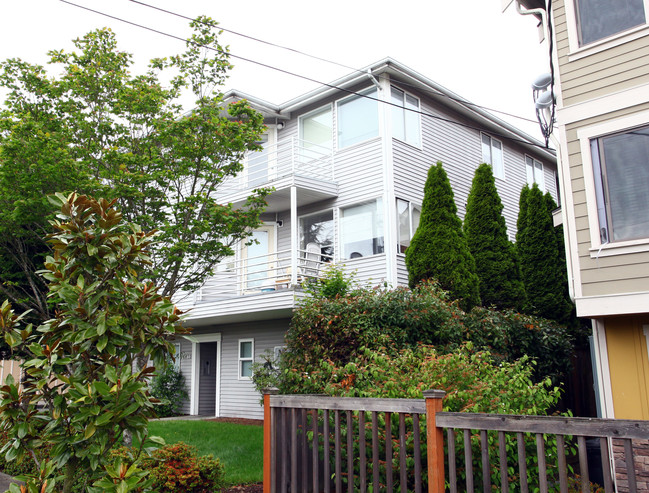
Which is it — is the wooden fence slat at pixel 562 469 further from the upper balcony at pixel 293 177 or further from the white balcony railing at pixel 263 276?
the upper balcony at pixel 293 177

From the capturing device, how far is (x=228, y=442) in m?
10.8

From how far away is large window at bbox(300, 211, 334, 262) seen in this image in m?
15.9

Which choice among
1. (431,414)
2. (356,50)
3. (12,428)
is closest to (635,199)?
(431,414)

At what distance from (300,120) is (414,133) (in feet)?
11.8

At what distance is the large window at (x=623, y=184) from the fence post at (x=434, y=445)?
4.80 meters

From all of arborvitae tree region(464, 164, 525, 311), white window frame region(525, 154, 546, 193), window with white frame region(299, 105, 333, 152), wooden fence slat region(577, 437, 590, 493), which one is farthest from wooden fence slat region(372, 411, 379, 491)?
white window frame region(525, 154, 546, 193)

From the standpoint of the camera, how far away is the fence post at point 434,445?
4293 mm

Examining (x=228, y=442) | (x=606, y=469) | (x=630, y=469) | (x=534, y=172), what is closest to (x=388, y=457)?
(x=606, y=469)

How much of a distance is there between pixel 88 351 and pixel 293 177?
1065 centimetres

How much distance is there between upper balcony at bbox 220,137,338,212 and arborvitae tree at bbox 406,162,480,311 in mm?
3266

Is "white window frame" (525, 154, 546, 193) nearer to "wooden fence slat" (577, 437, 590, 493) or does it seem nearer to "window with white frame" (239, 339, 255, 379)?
"window with white frame" (239, 339, 255, 379)

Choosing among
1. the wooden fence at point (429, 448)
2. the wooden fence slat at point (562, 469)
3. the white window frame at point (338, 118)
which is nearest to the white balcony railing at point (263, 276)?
the white window frame at point (338, 118)

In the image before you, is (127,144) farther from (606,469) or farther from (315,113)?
(606,469)

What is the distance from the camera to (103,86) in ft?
32.6
